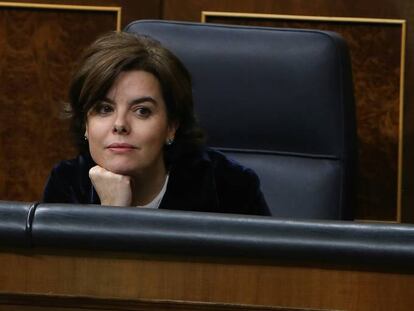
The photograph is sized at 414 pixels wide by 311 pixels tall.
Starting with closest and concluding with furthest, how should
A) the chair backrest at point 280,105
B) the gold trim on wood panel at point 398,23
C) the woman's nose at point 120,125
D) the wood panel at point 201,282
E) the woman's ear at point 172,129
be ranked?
the wood panel at point 201,282 → the woman's nose at point 120,125 → the woman's ear at point 172,129 → the chair backrest at point 280,105 → the gold trim on wood panel at point 398,23

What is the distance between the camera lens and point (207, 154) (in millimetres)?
1528

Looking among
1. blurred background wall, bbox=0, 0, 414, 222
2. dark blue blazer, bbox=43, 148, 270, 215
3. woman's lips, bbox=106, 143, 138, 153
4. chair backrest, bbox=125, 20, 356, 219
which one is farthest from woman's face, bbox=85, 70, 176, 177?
blurred background wall, bbox=0, 0, 414, 222

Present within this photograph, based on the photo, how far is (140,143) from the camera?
136 centimetres

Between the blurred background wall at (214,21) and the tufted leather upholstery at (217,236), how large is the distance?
142 centimetres

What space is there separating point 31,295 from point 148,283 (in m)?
0.11

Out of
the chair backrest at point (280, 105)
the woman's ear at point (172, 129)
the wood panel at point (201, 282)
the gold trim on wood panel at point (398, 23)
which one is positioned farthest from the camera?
the gold trim on wood panel at point (398, 23)

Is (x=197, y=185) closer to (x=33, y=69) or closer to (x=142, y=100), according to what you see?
(x=142, y=100)

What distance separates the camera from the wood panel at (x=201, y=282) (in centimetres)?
79

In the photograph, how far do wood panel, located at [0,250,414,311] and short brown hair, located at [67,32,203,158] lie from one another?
59 centimetres

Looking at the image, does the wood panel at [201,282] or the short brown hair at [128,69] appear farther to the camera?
the short brown hair at [128,69]

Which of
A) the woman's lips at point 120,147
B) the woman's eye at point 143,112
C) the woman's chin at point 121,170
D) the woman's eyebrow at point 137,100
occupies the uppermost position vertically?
the woman's eyebrow at point 137,100

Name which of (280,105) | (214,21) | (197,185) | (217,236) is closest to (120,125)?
(197,185)

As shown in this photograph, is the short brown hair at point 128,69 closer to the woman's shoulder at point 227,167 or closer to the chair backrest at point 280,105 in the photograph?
the woman's shoulder at point 227,167

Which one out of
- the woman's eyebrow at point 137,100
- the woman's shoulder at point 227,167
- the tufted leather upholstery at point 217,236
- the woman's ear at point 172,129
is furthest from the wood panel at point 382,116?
the tufted leather upholstery at point 217,236
